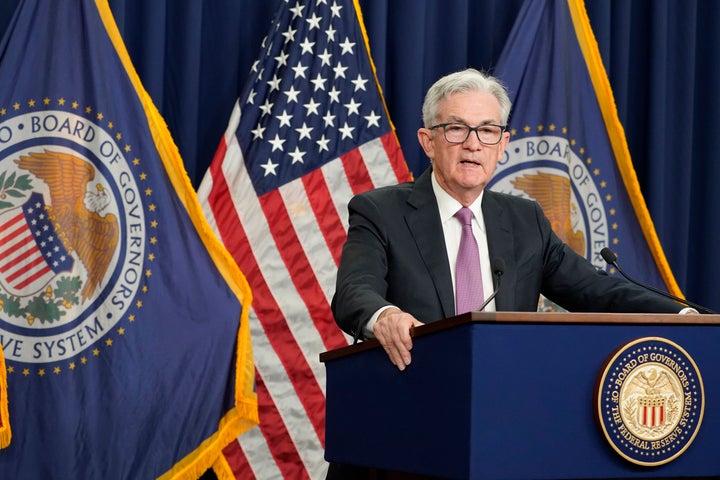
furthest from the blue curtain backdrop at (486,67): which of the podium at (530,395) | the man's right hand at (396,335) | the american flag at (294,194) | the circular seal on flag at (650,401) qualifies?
the circular seal on flag at (650,401)

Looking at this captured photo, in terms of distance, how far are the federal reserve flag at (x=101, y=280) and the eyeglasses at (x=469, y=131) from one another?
1.72 metres

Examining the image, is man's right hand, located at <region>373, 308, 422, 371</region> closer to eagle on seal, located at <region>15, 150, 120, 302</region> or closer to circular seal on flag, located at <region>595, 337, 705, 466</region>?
circular seal on flag, located at <region>595, 337, 705, 466</region>

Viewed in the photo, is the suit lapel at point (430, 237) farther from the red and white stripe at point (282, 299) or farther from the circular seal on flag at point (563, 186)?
the circular seal on flag at point (563, 186)

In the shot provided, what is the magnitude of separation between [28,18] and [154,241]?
1.07 meters

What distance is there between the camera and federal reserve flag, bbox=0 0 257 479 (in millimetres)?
3889

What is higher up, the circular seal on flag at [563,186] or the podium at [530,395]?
the circular seal on flag at [563,186]

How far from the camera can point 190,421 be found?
13.2 feet

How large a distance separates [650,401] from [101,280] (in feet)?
8.99

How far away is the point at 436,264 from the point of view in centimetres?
246

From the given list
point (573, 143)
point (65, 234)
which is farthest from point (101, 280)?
point (573, 143)

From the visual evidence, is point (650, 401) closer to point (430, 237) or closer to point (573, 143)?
point (430, 237)

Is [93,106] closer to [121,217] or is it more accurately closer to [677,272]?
[121,217]

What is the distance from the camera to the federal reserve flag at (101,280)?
12.8ft

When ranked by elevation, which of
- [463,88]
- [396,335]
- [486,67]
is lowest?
[396,335]
